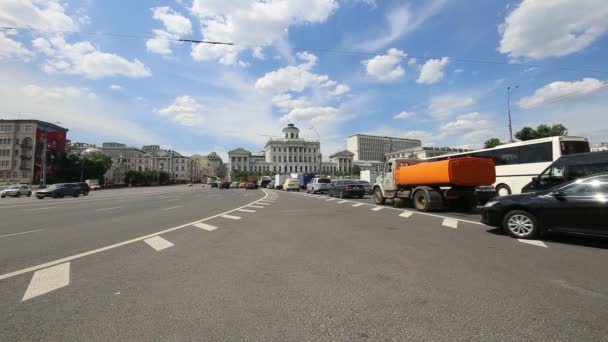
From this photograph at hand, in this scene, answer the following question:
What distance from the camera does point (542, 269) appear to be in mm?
4582

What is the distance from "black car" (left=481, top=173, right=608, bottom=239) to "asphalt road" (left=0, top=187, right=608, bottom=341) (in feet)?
1.41

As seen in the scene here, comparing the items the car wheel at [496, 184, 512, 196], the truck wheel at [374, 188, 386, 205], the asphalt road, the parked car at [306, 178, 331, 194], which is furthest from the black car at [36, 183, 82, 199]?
the car wheel at [496, 184, 512, 196]

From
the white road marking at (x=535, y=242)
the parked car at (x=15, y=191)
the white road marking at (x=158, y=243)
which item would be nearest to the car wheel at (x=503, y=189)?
the white road marking at (x=535, y=242)

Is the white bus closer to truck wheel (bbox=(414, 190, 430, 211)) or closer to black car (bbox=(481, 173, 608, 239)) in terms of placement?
truck wheel (bbox=(414, 190, 430, 211))

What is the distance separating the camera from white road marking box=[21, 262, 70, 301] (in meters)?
3.78

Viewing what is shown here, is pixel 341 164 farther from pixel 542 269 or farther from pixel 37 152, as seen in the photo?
pixel 542 269

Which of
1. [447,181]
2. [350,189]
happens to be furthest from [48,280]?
[350,189]

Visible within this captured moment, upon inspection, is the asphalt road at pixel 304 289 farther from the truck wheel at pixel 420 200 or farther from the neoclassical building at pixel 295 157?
the neoclassical building at pixel 295 157

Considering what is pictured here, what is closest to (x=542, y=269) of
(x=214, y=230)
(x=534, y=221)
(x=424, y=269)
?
(x=424, y=269)

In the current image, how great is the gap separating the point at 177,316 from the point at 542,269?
526 centimetres

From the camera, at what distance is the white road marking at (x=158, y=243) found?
20.5ft

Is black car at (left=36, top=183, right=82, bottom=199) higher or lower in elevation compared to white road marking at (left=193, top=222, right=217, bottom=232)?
higher

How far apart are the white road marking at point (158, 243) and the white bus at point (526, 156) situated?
1829cm

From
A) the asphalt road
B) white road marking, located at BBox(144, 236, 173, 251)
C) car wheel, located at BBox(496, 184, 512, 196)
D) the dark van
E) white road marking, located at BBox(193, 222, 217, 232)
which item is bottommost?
the asphalt road
